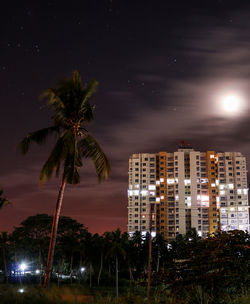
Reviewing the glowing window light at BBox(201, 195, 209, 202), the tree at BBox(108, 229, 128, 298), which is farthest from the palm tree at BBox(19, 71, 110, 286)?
the glowing window light at BBox(201, 195, 209, 202)

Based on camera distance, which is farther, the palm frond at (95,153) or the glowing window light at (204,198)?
the glowing window light at (204,198)

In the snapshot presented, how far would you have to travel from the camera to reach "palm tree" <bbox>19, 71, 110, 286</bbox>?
15.7 m

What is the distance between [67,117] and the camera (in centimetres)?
1639

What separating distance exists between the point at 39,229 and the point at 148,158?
8001 centimetres

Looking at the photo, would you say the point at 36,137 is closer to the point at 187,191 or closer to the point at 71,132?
the point at 71,132

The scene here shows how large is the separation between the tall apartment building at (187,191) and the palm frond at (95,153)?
11944cm

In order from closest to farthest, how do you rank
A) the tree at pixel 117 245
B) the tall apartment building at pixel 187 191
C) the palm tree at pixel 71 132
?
the palm tree at pixel 71 132
the tree at pixel 117 245
the tall apartment building at pixel 187 191

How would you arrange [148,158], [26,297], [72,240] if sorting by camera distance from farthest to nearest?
[148,158] < [72,240] < [26,297]

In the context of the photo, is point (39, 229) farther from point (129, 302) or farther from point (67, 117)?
point (129, 302)

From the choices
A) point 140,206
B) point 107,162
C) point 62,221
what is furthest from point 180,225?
point 107,162

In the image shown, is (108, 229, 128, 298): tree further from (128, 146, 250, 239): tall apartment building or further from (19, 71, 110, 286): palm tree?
(128, 146, 250, 239): tall apartment building

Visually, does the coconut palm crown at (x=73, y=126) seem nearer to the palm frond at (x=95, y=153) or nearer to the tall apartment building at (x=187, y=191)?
the palm frond at (x=95, y=153)

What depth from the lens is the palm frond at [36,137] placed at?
53.4ft

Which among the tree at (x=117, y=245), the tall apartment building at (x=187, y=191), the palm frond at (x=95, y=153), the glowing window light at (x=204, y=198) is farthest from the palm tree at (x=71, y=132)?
the glowing window light at (x=204, y=198)
